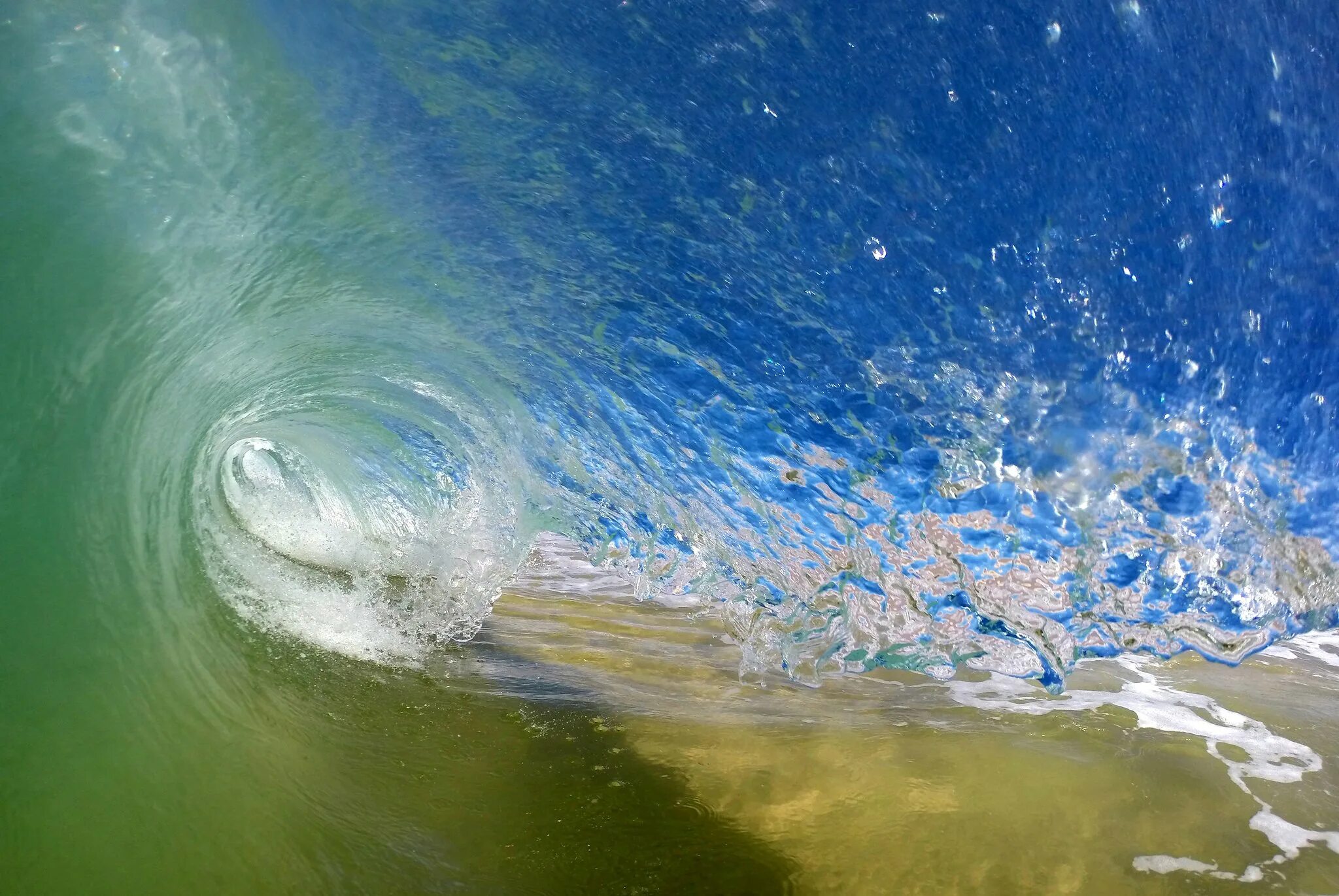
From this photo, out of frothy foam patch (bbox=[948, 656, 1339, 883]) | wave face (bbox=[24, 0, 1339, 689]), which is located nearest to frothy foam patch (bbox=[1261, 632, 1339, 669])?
frothy foam patch (bbox=[948, 656, 1339, 883])

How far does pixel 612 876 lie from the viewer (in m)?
3.52

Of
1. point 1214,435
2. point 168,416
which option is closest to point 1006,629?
point 1214,435

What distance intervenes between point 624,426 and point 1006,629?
2.54 meters

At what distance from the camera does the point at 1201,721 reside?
220 inches

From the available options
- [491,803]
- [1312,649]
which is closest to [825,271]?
[491,803]

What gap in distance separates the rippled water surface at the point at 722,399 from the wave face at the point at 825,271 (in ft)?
0.06

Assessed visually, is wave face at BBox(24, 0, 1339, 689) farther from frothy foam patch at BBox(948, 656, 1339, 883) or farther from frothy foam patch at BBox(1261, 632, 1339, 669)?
frothy foam patch at BBox(1261, 632, 1339, 669)

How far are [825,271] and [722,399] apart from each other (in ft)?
3.68

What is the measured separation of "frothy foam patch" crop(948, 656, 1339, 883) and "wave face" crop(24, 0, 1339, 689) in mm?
664

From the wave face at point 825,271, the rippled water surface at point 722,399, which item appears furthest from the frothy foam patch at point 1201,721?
the wave face at point 825,271

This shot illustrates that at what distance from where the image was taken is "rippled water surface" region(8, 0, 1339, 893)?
3371mm

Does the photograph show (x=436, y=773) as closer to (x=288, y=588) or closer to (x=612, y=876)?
(x=612, y=876)

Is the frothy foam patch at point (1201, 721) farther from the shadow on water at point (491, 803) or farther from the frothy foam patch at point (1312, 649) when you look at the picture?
the shadow on water at point (491, 803)

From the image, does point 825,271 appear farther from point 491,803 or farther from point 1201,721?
point 1201,721
